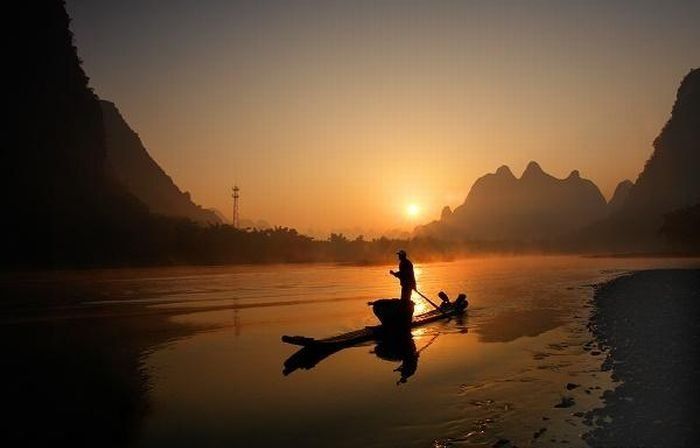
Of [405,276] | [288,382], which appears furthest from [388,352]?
[288,382]

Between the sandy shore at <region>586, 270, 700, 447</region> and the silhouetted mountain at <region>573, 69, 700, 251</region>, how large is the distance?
155953mm

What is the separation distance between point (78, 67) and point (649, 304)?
120 metres

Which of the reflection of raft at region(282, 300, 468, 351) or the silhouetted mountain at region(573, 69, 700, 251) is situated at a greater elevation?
the silhouetted mountain at region(573, 69, 700, 251)

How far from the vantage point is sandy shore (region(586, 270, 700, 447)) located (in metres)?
9.11

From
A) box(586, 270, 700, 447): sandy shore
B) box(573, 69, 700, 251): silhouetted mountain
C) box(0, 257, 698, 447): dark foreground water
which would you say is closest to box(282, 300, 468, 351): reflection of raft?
box(0, 257, 698, 447): dark foreground water

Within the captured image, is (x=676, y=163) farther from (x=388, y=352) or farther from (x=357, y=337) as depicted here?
(x=388, y=352)

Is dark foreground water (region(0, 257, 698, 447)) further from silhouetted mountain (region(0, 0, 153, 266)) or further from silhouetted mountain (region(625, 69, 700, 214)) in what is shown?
silhouetted mountain (region(625, 69, 700, 214))

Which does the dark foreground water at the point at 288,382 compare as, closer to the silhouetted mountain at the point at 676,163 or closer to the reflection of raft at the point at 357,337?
the reflection of raft at the point at 357,337

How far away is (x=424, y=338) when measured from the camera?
21.6 meters

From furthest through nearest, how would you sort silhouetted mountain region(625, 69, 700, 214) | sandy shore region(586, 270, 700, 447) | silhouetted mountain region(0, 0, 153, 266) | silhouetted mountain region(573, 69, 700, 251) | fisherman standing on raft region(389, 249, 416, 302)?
silhouetted mountain region(625, 69, 700, 214) → silhouetted mountain region(573, 69, 700, 251) → silhouetted mountain region(0, 0, 153, 266) → fisherman standing on raft region(389, 249, 416, 302) → sandy shore region(586, 270, 700, 447)

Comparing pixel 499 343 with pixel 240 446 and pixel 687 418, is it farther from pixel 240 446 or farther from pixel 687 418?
pixel 240 446

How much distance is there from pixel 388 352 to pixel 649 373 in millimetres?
8204

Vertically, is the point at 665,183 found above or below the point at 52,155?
above

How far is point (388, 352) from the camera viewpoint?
1847cm
